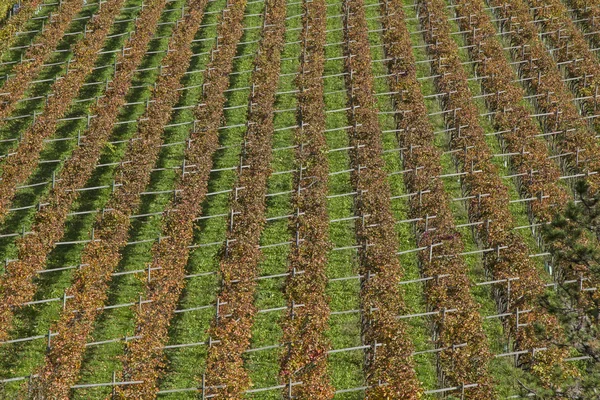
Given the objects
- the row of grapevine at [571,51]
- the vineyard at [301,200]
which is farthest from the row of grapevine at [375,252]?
the row of grapevine at [571,51]

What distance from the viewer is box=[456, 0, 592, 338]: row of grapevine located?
3303 centimetres

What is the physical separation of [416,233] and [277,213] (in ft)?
15.9

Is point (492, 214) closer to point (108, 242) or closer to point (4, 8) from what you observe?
point (108, 242)

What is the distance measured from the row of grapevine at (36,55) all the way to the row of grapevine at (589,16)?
23.9 metres

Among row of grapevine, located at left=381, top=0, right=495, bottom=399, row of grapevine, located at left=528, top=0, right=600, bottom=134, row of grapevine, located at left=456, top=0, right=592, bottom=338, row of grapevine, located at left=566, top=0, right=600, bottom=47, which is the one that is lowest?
row of grapevine, located at left=566, top=0, right=600, bottom=47

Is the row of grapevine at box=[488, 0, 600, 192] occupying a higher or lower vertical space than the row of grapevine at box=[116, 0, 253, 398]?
lower

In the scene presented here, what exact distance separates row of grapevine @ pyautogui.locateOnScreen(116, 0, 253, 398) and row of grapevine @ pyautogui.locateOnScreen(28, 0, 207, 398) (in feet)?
4.32

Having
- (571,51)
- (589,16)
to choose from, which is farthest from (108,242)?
(589,16)

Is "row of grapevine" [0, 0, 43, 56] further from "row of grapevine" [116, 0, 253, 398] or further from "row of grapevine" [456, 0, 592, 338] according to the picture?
"row of grapevine" [456, 0, 592, 338]

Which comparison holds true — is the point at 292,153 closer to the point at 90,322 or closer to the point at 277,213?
the point at 277,213

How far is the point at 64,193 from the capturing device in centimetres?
3488

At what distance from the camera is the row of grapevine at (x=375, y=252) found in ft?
87.3

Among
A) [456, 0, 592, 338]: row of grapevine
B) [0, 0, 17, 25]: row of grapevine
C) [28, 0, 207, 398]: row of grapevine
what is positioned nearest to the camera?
[28, 0, 207, 398]: row of grapevine

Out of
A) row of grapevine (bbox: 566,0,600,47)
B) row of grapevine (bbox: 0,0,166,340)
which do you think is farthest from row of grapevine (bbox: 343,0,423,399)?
row of grapevine (bbox: 566,0,600,47)
